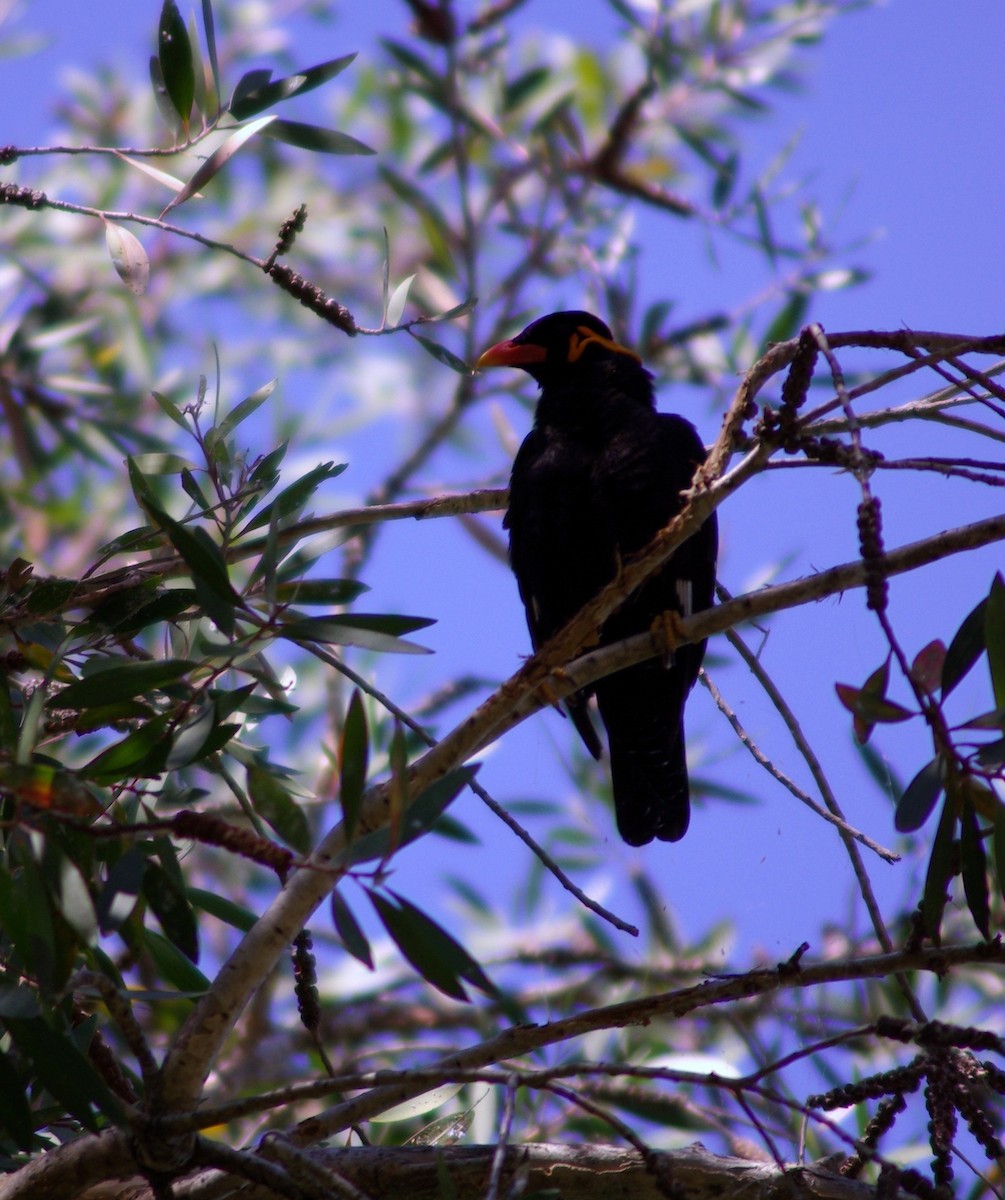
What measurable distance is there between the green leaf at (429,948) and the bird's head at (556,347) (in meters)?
3.04

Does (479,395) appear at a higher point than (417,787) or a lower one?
higher

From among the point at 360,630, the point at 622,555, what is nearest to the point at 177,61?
the point at 360,630

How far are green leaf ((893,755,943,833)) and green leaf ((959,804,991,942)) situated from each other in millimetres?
118

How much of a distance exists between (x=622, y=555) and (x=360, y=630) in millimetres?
1529

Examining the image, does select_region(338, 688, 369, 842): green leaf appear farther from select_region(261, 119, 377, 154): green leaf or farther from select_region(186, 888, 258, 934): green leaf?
select_region(261, 119, 377, 154): green leaf

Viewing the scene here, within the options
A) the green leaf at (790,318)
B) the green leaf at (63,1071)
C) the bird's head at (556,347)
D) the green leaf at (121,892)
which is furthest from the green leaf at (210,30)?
the green leaf at (790,318)

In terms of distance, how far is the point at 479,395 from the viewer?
6.44m

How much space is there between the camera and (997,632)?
2.11 metres

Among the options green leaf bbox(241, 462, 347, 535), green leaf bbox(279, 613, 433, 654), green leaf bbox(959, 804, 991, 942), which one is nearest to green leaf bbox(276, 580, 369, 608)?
green leaf bbox(241, 462, 347, 535)

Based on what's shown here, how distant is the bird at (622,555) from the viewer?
3.66 metres

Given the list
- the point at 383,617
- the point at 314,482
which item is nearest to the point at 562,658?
the point at 383,617

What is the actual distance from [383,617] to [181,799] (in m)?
0.47

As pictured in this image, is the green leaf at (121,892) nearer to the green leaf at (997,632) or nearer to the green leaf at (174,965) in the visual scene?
the green leaf at (174,965)

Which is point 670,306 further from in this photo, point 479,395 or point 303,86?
point 303,86
